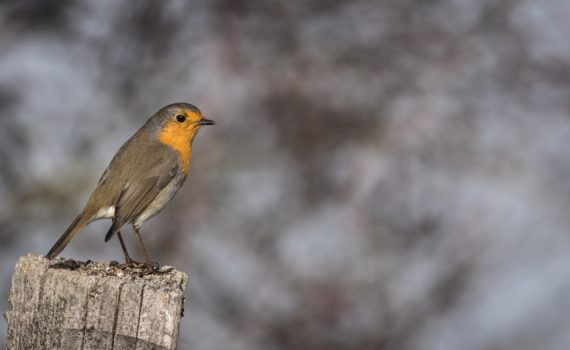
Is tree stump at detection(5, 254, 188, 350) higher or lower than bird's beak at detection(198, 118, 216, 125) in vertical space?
lower

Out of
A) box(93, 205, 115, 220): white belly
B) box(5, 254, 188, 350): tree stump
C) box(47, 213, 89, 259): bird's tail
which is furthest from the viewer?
box(93, 205, 115, 220): white belly

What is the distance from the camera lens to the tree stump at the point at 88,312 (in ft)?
6.53

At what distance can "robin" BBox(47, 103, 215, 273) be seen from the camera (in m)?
3.24

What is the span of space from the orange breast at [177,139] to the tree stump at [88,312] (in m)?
1.66

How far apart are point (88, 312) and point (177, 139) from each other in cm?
190

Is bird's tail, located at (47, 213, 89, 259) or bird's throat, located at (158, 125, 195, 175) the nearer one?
bird's tail, located at (47, 213, 89, 259)

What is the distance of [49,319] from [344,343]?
219cm

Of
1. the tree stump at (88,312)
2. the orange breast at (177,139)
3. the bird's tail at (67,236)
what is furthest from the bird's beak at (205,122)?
the tree stump at (88,312)

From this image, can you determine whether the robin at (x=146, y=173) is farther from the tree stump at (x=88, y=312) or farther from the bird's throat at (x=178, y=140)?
the tree stump at (x=88, y=312)

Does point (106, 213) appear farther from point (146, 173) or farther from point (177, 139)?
point (177, 139)

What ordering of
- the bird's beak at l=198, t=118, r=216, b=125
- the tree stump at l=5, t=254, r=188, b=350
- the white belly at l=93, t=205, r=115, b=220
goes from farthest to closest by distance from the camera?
the bird's beak at l=198, t=118, r=216, b=125 → the white belly at l=93, t=205, r=115, b=220 → the tree stump at l=5, t=254, r=188, b=350

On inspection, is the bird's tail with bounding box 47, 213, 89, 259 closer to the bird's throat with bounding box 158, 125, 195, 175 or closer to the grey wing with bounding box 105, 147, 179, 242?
the grey wing with bounding box 105, 147, 179, 242

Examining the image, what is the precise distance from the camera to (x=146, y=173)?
3.44 meters

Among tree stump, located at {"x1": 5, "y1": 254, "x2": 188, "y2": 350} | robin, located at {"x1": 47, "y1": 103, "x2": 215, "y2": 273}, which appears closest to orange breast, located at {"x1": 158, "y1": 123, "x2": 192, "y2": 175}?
robin, located at {"x1": 47, "y1": 103, "x2": 215, "y2": 273}
